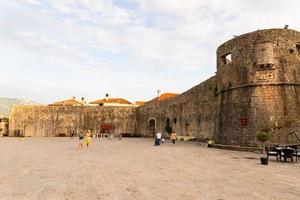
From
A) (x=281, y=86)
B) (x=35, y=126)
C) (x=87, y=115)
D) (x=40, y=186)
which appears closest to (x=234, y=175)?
(x=40, y=186)

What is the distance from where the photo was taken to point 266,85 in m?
17.0

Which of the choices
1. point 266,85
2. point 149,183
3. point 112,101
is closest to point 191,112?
point 266,85

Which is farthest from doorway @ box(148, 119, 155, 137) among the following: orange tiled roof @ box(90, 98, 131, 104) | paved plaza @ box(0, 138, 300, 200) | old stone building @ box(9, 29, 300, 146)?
paved plaza @ box(0, 138, 300, 200)

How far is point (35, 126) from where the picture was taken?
47.0 metres

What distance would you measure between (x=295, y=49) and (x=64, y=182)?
15.9 meters

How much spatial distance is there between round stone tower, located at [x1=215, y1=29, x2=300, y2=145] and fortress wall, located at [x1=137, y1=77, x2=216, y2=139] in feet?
19.0

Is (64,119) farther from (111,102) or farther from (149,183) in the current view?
(149,183)

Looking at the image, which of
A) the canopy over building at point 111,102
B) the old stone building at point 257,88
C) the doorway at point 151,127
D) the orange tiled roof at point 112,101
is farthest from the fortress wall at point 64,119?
the old stone building at point 257,88

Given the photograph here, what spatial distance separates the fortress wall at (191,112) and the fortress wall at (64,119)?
880cm

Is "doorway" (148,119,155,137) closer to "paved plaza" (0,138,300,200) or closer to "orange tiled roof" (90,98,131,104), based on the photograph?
"orange tiled roof" (90,98,131,104)

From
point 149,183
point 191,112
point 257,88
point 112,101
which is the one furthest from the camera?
point 112,101

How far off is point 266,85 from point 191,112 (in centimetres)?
1166

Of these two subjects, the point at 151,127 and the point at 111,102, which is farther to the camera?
the point at 111,102

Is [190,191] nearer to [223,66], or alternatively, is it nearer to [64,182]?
[64,182]
